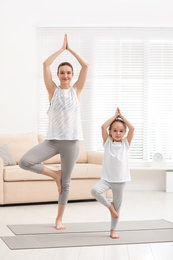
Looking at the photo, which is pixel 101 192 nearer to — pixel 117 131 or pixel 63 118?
pixel 117 131

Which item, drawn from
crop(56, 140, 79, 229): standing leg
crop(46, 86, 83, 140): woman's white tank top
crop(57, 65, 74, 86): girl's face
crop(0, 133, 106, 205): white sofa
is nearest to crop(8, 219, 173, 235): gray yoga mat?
crop(56, 140, 79, 229): standing leg

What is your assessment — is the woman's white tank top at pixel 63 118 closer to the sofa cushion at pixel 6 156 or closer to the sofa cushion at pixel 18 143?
the sofa cushion at pixel 6 156

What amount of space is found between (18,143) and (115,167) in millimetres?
3019

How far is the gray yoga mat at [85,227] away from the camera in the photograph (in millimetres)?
4031

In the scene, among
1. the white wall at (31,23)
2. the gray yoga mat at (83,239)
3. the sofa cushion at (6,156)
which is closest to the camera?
the gray yoga mat at (83,239)

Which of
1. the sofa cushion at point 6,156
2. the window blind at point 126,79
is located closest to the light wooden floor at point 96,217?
the sofa cushion at point 6,156

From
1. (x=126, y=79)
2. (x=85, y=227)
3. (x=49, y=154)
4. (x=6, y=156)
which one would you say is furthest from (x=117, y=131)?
(x=126, y=79)

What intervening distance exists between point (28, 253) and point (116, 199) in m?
0.85

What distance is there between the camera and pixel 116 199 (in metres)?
3.71

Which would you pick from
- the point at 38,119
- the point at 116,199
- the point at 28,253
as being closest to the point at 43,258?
the point at 28,253

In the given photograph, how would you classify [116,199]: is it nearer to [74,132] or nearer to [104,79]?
[74,132]

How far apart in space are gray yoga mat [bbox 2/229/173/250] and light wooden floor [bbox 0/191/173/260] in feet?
0.31

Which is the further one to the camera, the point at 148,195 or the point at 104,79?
the point at 104,79

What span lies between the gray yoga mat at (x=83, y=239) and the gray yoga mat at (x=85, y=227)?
15 centimetres
